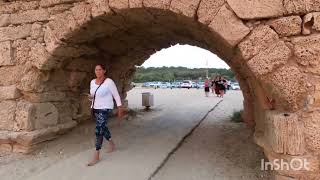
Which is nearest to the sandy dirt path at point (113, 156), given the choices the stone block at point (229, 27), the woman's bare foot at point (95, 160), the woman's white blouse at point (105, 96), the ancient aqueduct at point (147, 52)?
the woman's bare foot at point (95, 160)

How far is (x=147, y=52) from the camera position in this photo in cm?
793

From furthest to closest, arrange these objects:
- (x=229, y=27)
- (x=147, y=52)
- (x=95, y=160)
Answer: (x=147, y=52) < (x=95, y=160) < (x=229, y=27)

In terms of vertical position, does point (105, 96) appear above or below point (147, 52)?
below

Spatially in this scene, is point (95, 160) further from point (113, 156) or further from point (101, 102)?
point (101, 102)

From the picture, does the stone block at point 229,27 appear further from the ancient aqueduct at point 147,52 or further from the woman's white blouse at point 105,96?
the woman's white blouse at point 105,96

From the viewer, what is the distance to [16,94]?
532cm

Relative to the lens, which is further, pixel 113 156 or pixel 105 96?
pixel 113 156

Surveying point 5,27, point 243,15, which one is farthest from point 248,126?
point 5,27

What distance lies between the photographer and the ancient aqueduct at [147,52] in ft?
11.5

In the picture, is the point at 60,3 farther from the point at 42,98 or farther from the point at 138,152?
the point at 138,152

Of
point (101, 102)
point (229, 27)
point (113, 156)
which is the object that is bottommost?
point (113, 156)

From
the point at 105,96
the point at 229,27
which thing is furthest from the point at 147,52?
the point at 229,27

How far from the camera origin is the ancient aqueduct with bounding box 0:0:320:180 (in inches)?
138

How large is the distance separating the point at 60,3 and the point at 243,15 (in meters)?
2.70
